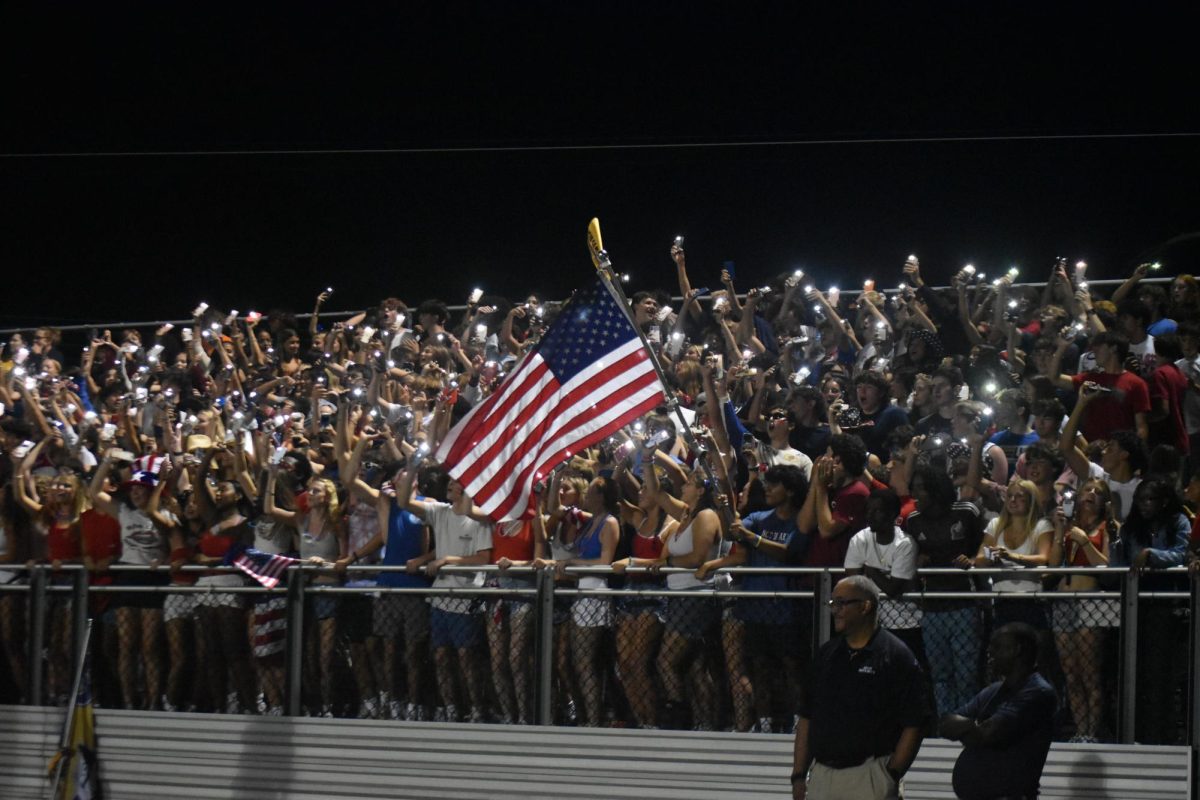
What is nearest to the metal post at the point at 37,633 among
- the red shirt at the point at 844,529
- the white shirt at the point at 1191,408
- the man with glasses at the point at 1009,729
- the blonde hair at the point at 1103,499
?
the red shirt at the point at 844,529

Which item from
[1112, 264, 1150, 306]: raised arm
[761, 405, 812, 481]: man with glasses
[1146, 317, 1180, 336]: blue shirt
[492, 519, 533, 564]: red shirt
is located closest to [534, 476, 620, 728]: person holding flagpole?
[492, 519, 533, 564]: red shirt

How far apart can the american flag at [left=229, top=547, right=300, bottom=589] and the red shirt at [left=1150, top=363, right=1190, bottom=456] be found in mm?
5650

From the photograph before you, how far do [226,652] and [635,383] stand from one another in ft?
11.2

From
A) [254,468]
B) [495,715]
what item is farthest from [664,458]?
[254,468]

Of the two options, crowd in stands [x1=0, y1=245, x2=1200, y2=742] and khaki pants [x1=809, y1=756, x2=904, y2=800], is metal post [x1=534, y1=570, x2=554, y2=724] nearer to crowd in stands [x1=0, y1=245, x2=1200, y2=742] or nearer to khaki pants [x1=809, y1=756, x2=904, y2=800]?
crowd in stands [x1=0, y1=245, x2=1200, y2=742]

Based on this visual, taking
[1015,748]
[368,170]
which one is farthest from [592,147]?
[1015,748]

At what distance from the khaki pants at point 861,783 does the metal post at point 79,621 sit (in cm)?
604

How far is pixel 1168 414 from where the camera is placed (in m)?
11.8

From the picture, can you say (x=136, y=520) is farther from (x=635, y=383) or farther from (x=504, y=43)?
(x=504, y=43)

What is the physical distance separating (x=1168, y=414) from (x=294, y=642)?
5824 millimetres

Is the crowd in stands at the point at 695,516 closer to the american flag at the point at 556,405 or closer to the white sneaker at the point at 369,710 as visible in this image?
the white sneaker at the point at 369,710

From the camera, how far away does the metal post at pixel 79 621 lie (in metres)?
12.1

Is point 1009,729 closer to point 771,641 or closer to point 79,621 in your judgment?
point 771,641

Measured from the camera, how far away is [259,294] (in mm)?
27359
